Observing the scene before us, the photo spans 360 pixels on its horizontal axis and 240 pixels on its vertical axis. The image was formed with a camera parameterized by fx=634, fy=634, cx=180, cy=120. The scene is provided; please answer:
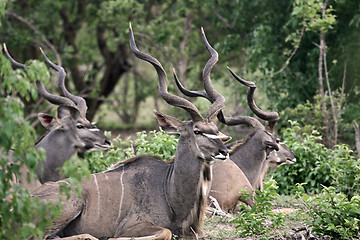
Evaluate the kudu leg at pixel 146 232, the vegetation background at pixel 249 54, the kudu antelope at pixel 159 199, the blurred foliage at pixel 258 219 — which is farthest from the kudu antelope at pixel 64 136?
the blurred foliage at pixel 258 219

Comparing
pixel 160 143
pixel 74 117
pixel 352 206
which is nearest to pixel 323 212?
pixel 352 206

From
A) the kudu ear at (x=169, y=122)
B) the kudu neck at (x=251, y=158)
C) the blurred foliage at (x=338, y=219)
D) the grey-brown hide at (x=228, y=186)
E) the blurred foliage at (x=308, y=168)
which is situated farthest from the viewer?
the blurred foliage at (x=308, y=168)

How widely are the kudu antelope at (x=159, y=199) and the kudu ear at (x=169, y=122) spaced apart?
11 mm

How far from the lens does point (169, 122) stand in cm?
441

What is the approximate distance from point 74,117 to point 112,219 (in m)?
2.02

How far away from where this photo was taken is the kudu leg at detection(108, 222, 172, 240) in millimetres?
4027

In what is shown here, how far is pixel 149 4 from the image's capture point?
38.2 ft

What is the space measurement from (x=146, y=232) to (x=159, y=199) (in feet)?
0.96

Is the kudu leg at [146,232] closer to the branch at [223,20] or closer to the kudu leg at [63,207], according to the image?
the kudu leg at [63,207]

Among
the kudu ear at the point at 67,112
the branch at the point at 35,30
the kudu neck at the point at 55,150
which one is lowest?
the kudu neck at the point at 55,150

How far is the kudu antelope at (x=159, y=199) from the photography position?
13.7ft

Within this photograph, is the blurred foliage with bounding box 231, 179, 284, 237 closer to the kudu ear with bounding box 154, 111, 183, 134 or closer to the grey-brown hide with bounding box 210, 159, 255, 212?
the kudu ear with bounding box 154, 111, 183, 134

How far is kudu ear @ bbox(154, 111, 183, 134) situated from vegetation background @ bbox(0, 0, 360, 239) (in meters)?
1.27

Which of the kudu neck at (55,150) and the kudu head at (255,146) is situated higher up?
the kudu head at (255,146)
